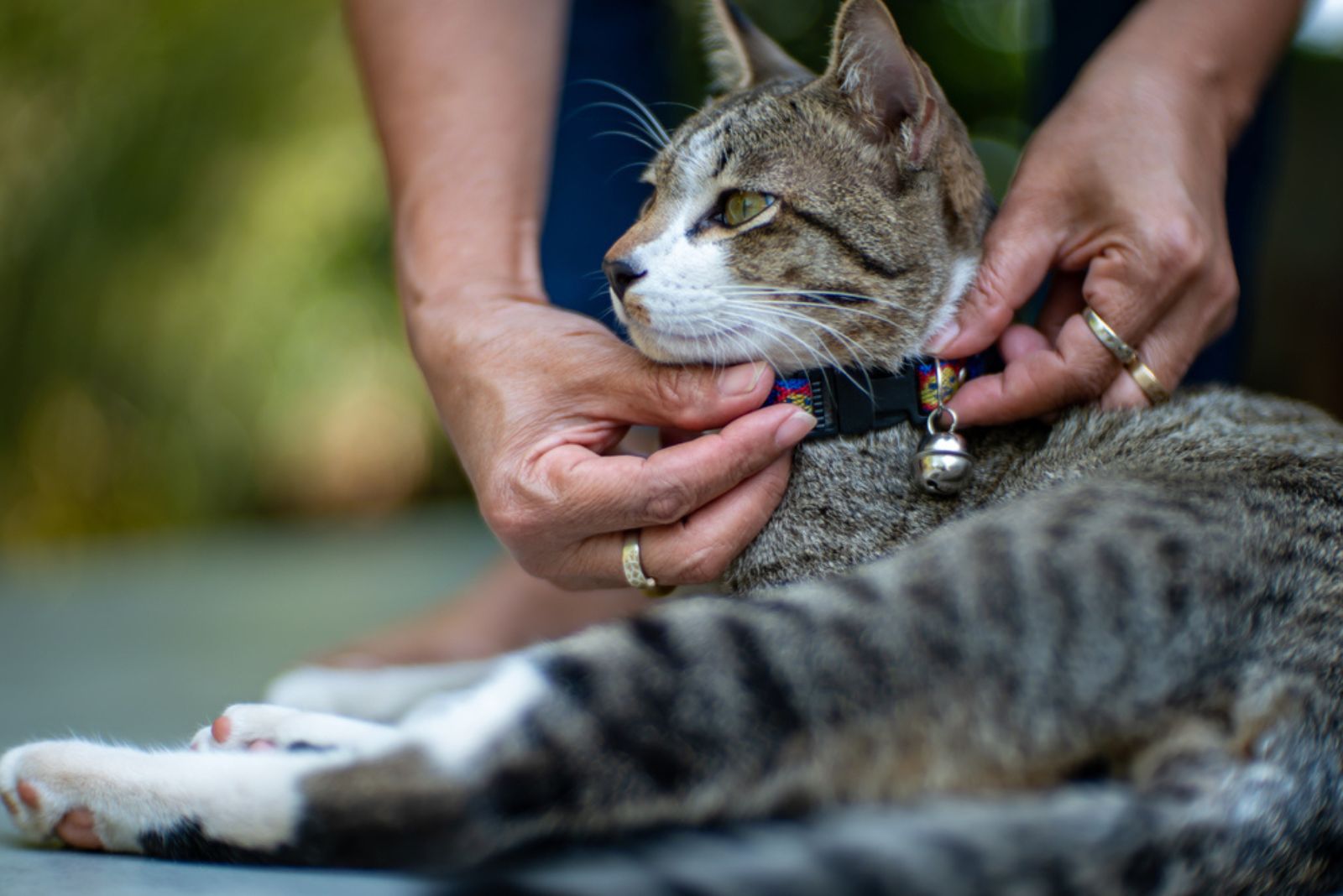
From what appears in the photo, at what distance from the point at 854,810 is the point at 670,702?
0.67 feet

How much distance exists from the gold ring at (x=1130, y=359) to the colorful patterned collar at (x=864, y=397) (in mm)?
219

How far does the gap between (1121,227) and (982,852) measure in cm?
105

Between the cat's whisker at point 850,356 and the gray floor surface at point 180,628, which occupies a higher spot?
the cat's whisker at point 850,356

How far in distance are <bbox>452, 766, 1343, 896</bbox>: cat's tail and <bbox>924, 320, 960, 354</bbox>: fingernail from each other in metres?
0.83

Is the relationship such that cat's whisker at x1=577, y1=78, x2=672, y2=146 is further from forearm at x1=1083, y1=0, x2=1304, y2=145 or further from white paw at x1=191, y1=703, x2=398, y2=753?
white paw at x1=191, y1=703, x2=398, y2=753

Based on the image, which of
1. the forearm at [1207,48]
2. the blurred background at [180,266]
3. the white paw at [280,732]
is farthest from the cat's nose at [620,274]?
the blurred background at [180,266]

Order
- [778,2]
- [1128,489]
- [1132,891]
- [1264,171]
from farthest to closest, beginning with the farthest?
[778,2] → [1264,171] → [1128,489] → [1132,891]

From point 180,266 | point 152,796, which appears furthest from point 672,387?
point 180,266

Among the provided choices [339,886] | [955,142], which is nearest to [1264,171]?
[955,142]

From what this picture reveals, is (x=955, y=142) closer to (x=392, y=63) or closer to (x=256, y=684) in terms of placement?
(x=392, y=63)

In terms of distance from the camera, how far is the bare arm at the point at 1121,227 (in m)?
1.63

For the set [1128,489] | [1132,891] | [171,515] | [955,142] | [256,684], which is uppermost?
[955,142]

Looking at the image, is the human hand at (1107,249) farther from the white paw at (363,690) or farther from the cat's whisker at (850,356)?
the white paw at (363,690)

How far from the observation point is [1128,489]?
4.13 ft
